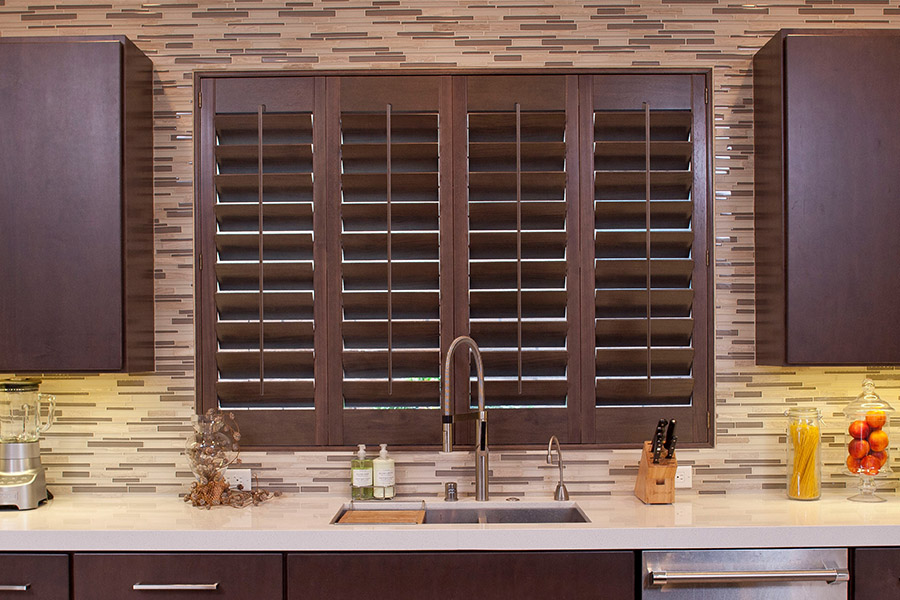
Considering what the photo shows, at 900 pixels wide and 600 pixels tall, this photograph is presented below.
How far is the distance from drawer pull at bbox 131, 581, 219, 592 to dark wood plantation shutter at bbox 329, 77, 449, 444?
0.64m

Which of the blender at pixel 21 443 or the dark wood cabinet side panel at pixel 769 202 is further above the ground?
the dark wood cabinet side panel at pixel 769 202

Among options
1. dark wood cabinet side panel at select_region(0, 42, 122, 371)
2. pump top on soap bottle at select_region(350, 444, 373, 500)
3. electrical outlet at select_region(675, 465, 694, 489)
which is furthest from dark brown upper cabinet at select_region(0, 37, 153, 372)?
electrical outlet at select_region(675, 465, 694, 489)

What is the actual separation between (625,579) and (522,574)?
0.92ft

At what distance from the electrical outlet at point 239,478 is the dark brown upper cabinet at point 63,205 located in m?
0.51

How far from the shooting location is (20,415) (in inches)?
92.8

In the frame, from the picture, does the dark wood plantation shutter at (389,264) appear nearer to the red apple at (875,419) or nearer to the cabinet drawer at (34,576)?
the cabinet drawer at (34,576)

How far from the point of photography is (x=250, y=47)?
2.48 m

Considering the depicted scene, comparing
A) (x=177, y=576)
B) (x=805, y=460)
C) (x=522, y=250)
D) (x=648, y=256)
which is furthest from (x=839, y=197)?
(x=177, y=576)

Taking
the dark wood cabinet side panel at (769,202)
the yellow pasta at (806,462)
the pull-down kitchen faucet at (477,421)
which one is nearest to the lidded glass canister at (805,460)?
the yellow pasta at (806,462)

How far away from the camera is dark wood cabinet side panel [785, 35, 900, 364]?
2223 mm

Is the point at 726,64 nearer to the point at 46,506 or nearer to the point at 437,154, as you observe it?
the point at 437,154

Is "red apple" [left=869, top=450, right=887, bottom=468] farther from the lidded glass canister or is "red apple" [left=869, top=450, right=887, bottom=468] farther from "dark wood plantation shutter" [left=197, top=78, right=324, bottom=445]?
"dark wood plantation shutter" [left=197, top=78, right=324, bottom=445]

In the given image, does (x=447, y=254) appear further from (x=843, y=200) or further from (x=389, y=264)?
(x=843, y=200)

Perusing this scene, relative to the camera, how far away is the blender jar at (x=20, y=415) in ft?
7.70
